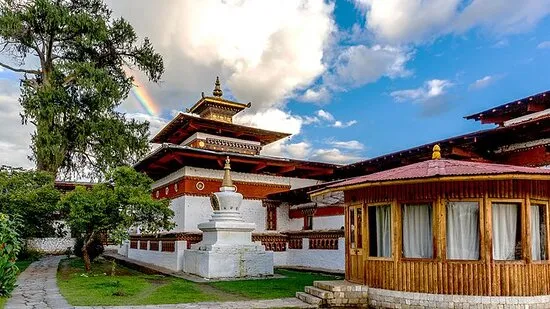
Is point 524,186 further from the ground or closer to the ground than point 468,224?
further from the ground

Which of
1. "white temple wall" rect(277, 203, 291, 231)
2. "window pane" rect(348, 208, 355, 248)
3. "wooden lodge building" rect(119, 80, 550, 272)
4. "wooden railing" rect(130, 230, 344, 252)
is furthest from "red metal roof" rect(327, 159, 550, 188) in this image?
"white temple wall" rect(277, 203, 291, 231)

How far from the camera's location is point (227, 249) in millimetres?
15609

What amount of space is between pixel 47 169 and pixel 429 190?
24.1 metres

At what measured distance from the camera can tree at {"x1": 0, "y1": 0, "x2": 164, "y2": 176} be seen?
86.5 feet

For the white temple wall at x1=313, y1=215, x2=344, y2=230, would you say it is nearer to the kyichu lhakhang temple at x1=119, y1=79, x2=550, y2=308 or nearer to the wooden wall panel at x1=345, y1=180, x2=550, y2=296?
the kyichu lhakhang temple at x1=119, y1=79, x2=550, y2=308

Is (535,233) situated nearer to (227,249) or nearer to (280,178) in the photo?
(227,249)

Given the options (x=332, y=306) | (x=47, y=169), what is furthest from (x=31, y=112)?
(x=332, y=306)

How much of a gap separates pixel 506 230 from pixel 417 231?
162 centimetres

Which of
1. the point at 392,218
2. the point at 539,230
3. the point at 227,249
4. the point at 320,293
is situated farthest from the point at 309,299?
the point at 227,249

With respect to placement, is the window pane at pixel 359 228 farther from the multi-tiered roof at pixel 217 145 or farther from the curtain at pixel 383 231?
the multi-tiered roof at pixel 217 145

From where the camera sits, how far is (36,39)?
28172mm

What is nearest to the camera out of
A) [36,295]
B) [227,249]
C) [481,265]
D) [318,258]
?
[481,265]

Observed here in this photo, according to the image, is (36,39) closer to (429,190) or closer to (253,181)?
(253,181)

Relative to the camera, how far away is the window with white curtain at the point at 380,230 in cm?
1023
